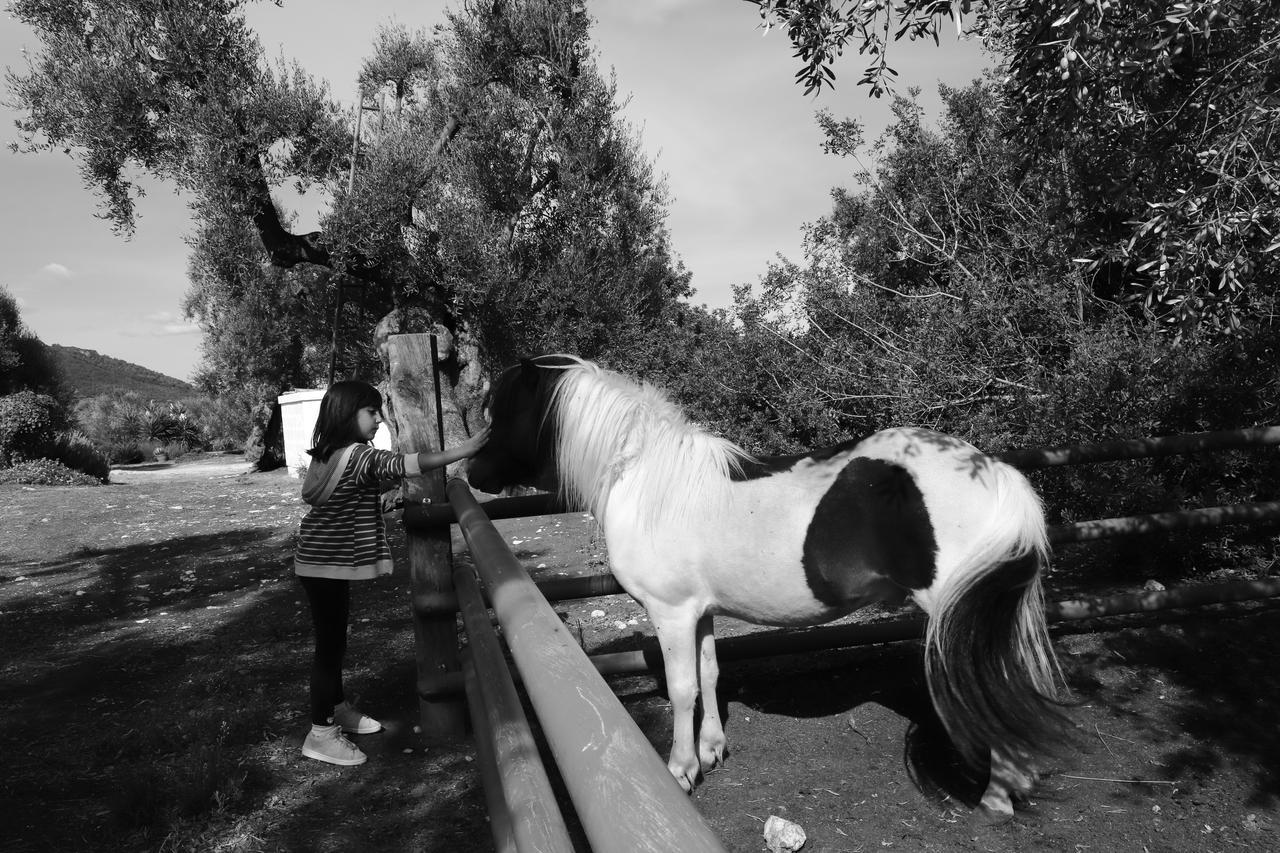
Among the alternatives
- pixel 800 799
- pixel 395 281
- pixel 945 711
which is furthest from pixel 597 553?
pixel 395 281

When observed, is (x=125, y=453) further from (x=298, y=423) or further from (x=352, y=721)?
(x=352, y=721)

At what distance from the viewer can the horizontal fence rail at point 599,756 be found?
0.67 m

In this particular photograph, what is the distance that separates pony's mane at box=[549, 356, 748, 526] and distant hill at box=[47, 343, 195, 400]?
7427 cm

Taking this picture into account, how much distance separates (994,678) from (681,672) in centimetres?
120

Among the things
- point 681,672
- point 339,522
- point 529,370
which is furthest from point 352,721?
point 529,370

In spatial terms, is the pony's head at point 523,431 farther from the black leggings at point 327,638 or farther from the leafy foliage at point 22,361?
the leafy foliage at point 22,361

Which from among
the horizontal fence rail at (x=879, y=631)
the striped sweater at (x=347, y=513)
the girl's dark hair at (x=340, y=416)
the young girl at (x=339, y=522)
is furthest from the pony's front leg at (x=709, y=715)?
the girl's dark hair at (x=340, y=416)

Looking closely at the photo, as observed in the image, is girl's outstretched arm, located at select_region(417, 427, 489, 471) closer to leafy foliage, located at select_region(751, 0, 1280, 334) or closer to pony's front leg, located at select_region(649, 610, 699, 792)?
pony's front leg, located at select_region(649, 610, 699, 792)

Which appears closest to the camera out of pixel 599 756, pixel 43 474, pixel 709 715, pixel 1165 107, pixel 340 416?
pixel 599 756

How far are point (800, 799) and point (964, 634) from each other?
1.02m

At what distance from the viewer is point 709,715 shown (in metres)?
3.49

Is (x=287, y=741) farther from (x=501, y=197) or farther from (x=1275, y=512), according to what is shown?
(x=501, y=197)

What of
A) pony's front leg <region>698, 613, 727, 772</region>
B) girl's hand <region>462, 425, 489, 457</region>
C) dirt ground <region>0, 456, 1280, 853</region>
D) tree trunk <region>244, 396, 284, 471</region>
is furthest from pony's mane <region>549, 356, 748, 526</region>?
tree trunk <region>244, 396, 284, 471</region>

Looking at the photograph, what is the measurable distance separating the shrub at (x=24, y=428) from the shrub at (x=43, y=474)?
459 mm
